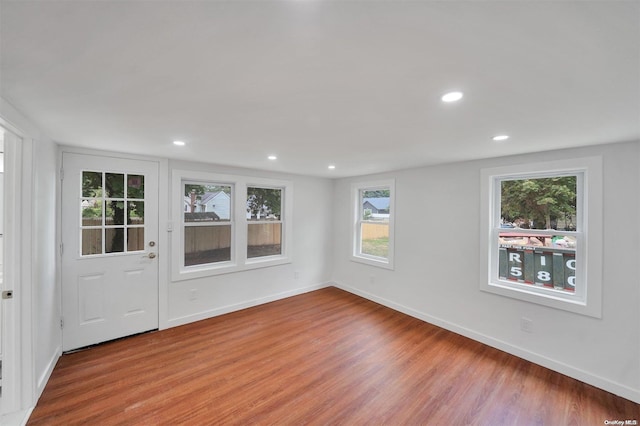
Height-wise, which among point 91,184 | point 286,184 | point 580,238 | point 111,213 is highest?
Result: point 286,184

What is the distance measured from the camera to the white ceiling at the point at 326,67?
81 centimetres

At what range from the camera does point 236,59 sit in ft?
3.50

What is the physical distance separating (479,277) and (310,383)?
91.0 inches

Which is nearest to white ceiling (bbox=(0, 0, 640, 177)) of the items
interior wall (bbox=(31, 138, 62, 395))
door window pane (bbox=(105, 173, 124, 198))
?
interior wall (bbox=(31, 138, 62, 395))

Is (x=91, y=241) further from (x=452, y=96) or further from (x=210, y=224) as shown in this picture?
(x=452, y=96)

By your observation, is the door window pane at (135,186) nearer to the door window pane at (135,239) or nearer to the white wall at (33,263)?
the door window pane at (135,239)

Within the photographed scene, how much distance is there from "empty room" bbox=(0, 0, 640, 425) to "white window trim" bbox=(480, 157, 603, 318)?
0.06 ft

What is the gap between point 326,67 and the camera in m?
1.11

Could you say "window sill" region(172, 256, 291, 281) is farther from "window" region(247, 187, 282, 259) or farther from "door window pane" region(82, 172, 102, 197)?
"door window pane" region(82, 172, 102, 197)

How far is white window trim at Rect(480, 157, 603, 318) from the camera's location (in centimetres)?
227

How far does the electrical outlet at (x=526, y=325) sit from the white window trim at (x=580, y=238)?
0.72ft

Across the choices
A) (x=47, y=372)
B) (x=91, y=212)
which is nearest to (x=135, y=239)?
(x=91, y=212)

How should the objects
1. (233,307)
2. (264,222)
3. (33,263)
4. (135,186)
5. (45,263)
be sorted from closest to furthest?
(33,263) < (45,263) < (135,186) < (233,307) < (264,222)

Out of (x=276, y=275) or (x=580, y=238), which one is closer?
(x=580, y=238)
